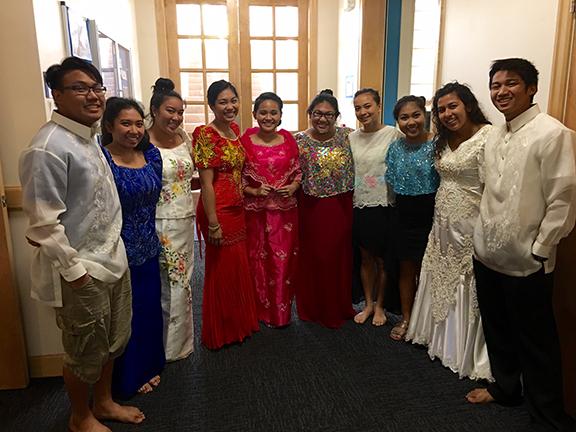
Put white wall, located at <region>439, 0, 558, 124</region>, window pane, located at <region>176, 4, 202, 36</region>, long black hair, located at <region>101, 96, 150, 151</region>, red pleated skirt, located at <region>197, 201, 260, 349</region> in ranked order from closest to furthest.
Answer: long black hair, located at <region>101, 96, 150, 151</region>
white wall, located at <region>439, 0, 558, 124</region>
red pleated skirt, located at <region>197, 201, 260, 349</region>
window pane, located at <region>176, 4, 202, 36</region>

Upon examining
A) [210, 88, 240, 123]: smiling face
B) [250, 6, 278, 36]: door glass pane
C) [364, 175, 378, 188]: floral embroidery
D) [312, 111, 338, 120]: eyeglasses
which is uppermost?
[250, 6, 278, 36]: door glass pane

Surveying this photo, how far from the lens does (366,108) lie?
7.95 ft

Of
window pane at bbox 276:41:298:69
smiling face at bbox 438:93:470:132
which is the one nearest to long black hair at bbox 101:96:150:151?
smiling face at bbox 438:93:470:132

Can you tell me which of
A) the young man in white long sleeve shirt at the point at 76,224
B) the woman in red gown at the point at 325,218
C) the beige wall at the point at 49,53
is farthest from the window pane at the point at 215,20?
the young man in white long sleeve shirt at the point at 76,224

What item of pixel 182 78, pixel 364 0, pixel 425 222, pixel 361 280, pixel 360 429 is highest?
pixel 364 0

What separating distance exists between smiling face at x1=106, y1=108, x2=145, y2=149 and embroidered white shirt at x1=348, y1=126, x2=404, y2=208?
1212 millimetres

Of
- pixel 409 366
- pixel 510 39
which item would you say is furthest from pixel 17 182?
pixel 510 39

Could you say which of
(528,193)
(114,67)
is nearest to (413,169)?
(528,193)

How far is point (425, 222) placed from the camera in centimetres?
233

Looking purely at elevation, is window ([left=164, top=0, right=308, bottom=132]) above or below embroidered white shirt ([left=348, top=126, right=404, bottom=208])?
above

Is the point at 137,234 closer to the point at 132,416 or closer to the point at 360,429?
the point at 132,416

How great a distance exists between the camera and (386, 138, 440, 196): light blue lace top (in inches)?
88.1

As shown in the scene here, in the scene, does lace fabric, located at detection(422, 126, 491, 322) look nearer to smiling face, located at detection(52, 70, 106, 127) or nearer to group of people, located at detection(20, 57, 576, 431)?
group of people, located at detection(20, 57, 576, 431)

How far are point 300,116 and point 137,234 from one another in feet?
12.4
